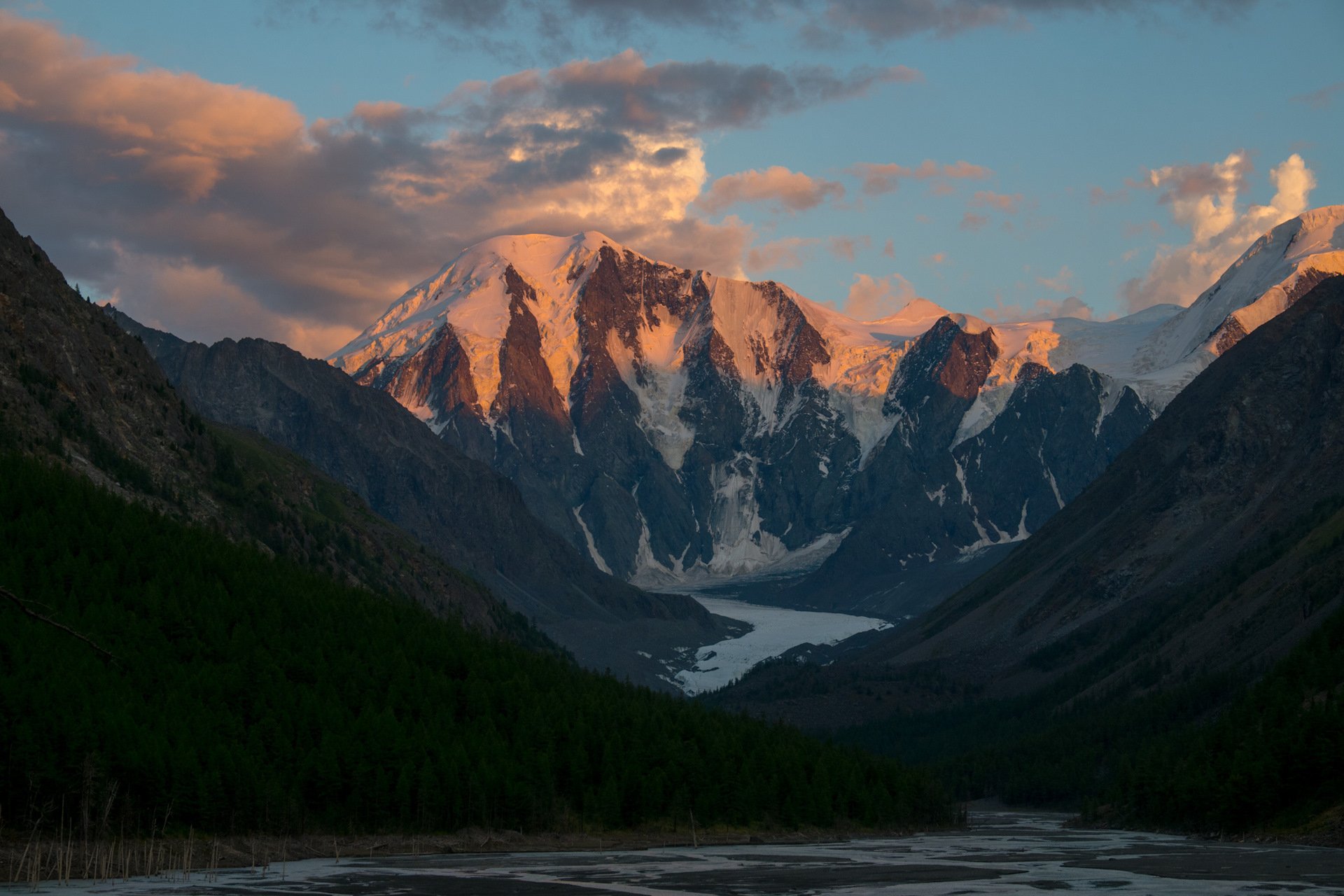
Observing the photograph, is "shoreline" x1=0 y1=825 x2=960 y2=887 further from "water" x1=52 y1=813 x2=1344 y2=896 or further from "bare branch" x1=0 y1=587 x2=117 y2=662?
"bare branch" x1=0 y1=587 x2=117 y2=662

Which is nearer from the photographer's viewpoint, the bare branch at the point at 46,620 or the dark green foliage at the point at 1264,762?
the bare branch at the point at 46,620

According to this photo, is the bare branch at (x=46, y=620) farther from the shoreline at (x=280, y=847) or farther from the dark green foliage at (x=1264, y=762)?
the dark green foliage at (x=1264, y=762)

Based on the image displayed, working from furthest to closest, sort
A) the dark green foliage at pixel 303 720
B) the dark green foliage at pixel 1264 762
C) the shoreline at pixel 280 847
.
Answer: the dark green foliage at pixel 1264 762
the dark green foliage at pixel 303 720
the shoreline at pixel 280 847

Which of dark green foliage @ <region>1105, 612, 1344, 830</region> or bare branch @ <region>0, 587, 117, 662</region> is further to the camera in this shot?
dark green foliage @ <region>1105, 612, 1344, 830</region>

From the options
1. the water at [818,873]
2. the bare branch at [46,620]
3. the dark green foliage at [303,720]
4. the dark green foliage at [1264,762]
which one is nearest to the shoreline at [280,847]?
the dark green foliage at [303,720]

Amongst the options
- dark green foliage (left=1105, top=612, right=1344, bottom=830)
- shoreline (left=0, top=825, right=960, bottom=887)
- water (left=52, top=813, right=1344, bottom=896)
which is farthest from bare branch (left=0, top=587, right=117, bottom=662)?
dark green foliage (left=1105, top=612, right=1344, bottom=830)

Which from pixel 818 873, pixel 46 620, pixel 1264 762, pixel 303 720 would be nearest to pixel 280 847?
pixel 303 720

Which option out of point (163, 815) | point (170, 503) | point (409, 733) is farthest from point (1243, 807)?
point (170, 503)
